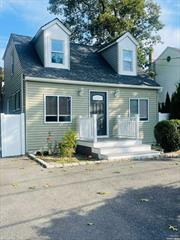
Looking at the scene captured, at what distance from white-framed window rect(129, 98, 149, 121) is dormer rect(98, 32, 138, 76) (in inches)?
65.8

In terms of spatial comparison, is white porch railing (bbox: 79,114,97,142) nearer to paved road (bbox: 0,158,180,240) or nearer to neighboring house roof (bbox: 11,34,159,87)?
neighboring house roof (bbox: 11,34,159,87)

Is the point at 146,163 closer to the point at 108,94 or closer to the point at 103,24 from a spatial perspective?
the point at 108,94

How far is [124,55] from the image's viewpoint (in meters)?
16.3

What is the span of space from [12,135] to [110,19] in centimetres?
1577

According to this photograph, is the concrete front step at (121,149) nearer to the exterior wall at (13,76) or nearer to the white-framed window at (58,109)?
the white-framed window at (58,109)

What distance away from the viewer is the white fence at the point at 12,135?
12.2 metres

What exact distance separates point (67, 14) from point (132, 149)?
18.4 meters

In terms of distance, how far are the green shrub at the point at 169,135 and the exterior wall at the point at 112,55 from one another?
15.3 ft

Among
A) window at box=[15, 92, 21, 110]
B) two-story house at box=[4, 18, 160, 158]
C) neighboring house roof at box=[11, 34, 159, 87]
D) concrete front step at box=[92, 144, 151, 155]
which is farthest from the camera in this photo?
window at box=[15, 92, 21, 110]

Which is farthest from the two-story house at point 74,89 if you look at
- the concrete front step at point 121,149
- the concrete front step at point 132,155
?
the concrete front step at point 132,155

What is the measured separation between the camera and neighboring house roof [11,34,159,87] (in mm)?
13492

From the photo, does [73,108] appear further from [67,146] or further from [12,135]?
[12,135]

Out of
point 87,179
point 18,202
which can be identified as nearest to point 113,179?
point 87,179

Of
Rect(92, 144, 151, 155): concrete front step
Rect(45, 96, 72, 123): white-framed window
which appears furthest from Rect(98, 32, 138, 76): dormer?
Rect(92, 144, 151, 155): concrete front step
